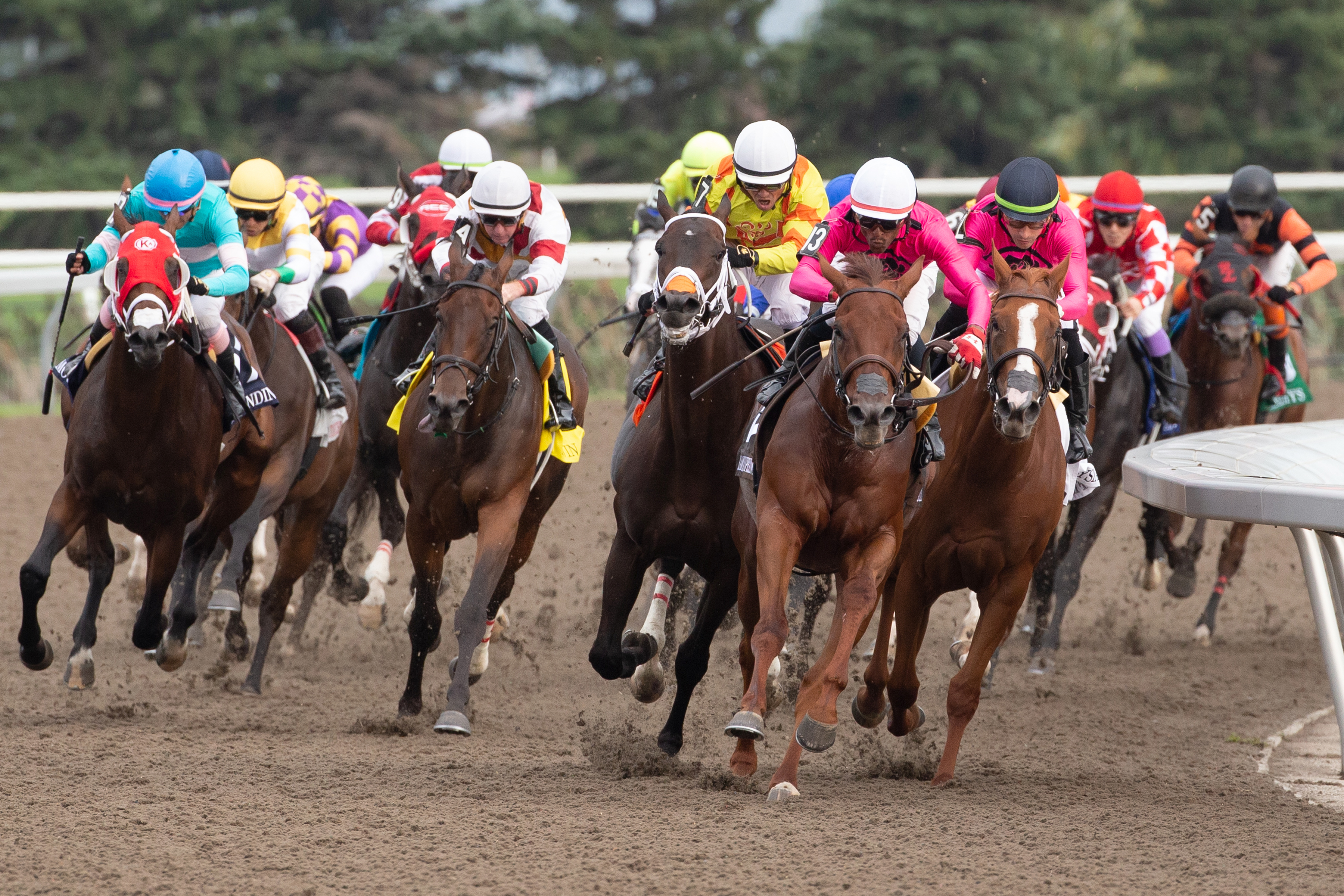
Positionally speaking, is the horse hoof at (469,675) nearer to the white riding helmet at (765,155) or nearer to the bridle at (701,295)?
the bridle at (701,295)

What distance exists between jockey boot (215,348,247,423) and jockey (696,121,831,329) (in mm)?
2054

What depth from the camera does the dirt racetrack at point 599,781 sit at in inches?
201

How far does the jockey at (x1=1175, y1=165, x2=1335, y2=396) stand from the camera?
34.2 ft

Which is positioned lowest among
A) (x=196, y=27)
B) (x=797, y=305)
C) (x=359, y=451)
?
(x=359, y=451)

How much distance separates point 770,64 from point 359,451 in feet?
47.0

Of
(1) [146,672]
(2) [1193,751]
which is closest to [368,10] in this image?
(1) [146,672]

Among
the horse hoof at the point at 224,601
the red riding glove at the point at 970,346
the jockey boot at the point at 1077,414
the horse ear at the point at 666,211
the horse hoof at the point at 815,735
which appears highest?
the horse ear at the point at 666,211

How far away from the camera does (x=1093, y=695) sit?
27.8 feet

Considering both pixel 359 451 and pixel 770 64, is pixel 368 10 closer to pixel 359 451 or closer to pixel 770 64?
pixel 770 64

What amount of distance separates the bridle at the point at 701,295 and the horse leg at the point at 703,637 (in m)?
0.94

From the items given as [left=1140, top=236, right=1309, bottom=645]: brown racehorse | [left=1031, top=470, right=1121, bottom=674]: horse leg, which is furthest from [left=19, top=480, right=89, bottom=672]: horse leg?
[left=1140, top=236, right=1309, bottom=645]: brown racehorse

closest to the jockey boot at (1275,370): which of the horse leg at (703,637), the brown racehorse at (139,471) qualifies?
the horse leg at (703,637)

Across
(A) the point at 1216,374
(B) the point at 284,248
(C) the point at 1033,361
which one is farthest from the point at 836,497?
(A) the point at 1216,374

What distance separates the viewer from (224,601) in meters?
7.84
